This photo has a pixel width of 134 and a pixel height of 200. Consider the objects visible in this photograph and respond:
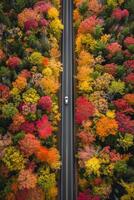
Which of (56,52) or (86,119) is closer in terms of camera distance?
(86,119)

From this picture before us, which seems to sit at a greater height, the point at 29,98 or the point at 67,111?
the point at 29,98

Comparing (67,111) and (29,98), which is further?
(67,111)

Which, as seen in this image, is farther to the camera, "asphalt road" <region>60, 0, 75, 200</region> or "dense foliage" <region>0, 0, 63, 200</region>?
"asphalt road" <region>60, 0, 75, 200</region>

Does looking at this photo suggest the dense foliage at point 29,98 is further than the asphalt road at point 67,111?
No

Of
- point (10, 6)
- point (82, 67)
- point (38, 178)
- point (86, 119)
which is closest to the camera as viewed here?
point (38, 178)

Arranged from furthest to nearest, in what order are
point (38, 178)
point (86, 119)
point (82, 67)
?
point (82, 67), point (86, 119), point (38, 178)

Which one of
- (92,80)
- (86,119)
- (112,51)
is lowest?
(86,119)

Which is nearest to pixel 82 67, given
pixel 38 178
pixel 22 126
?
pixel 22 126

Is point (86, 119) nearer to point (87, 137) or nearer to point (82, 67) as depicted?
point (87, 137)

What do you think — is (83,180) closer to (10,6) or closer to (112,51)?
(112,51)

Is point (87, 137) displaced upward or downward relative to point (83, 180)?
upward
